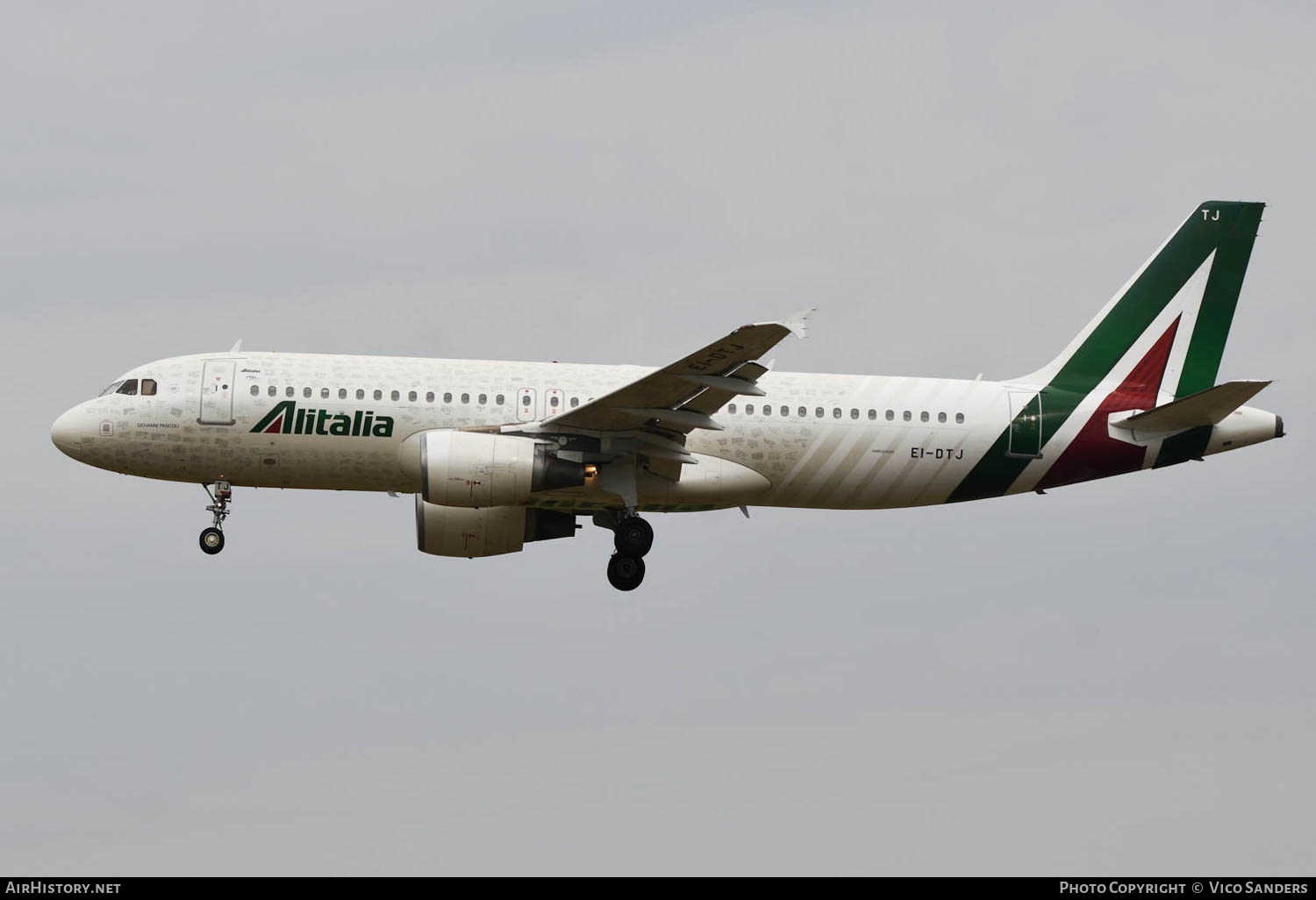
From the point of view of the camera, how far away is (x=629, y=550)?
43.4 meters

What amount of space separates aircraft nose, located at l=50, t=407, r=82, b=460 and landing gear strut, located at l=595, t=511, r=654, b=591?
38.8ft

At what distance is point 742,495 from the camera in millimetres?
43938

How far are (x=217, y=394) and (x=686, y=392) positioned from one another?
1018cm

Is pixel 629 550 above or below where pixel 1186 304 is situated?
below

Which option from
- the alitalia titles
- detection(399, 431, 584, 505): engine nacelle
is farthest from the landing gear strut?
the alitalia titles

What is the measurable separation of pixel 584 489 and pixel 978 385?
30.8 ft

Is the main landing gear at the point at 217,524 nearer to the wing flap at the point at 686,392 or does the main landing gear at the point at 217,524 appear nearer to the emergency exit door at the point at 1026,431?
the wing flap at the point at 686,392

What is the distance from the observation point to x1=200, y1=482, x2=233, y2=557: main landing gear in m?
43.6

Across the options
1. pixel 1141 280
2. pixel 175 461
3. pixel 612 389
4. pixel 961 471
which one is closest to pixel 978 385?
pixel 961 471

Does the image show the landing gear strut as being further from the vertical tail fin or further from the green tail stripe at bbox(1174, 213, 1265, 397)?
the green tail stripe at bbox(1174, 213, 1265, 397)

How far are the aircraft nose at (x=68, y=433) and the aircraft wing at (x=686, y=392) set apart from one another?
10245 mm

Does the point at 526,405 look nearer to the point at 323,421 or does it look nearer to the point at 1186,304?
the point at 323,421

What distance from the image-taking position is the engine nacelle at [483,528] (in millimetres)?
45688

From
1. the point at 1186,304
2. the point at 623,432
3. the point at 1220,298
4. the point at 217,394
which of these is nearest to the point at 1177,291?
the point at 1186,304
